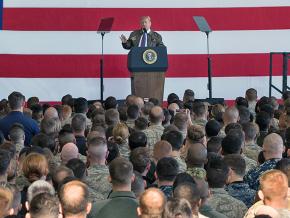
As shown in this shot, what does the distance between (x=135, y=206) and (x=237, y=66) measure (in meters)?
9.86

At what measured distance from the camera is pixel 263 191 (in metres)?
5.37

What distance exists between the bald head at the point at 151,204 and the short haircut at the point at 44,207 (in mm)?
483

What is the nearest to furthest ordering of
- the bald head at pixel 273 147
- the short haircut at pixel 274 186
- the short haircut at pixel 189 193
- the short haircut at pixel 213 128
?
the short haircut at pixel 189 193
the short haircut at pixel 274 186
the bald head at pixel 273 147
the short haircut at pixel 213 128

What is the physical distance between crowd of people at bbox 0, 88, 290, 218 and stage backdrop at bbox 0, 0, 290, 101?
4779mm

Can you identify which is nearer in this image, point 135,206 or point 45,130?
point 135,206

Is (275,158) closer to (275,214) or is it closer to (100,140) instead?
(100,140)

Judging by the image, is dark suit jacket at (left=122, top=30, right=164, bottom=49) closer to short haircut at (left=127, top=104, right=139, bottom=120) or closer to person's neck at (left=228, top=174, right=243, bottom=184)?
short haircut at (left=127, top=104, right=139, bottom=120)

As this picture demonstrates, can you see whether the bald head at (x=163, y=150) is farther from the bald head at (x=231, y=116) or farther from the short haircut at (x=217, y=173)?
the bald head at (x=231, y=116)

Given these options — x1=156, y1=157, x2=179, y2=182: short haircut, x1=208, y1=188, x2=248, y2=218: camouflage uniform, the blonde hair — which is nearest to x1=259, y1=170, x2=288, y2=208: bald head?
x1=208, y1=188, x2=248, y2=218: camouflage uniform

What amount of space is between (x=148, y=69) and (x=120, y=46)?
1.76 meters

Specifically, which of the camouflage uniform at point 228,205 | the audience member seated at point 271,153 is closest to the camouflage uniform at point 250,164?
the audience member seated at point 271,153

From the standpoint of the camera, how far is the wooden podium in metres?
13.1

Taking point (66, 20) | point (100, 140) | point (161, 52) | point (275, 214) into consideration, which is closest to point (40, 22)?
point (66, 20)

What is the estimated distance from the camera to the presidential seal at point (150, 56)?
1313 cm
